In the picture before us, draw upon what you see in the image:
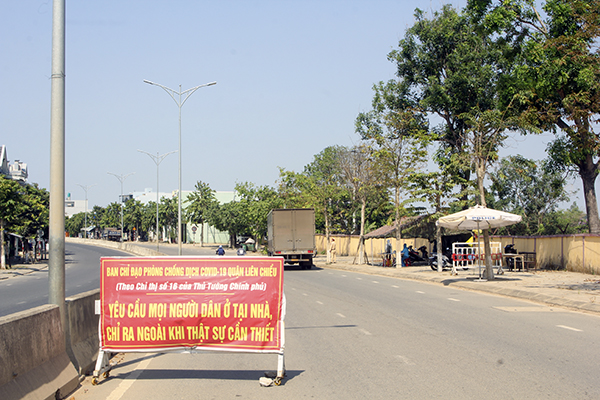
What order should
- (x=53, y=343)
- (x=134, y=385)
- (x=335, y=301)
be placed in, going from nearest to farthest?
(x=53, y=343), (x=134, y=385), (x=335, y=301)

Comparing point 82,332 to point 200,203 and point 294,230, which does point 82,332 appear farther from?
point 200,203

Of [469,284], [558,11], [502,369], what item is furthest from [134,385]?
[558,11]

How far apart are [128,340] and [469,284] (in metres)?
15.3

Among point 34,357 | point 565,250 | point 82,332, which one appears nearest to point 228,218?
point 565,250

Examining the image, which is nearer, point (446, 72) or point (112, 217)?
point (446, 72)

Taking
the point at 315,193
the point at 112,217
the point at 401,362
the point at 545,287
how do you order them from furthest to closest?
the point at 112,217 → the point at 315,193 → the point at 545,287 → the point at 401,362

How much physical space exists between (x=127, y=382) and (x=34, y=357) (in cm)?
155

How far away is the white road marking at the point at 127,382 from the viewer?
20.6 ft

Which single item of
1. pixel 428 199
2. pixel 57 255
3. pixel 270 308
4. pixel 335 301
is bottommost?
pixel 335 301

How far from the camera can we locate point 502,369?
7.21m

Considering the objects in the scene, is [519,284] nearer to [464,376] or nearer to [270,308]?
[464,376]

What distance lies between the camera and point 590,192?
2702cm

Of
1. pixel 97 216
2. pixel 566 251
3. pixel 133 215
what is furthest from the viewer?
pixel 97 216

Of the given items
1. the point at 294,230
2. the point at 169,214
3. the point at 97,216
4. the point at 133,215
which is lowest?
the point at 294,230
